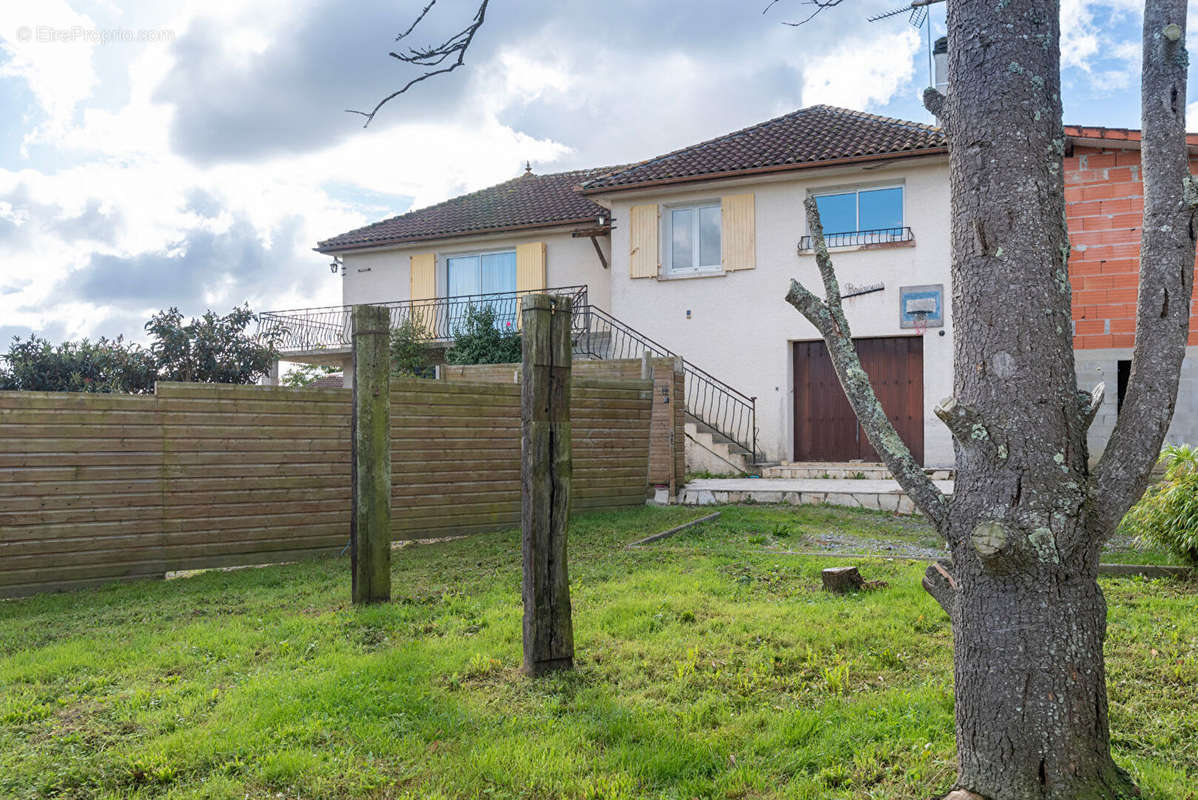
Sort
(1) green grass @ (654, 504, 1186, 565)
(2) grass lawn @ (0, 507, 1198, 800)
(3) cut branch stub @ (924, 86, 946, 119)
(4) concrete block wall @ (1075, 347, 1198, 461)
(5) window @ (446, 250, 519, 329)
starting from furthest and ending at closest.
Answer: (5) window @ (446, 250, 519, 329) → (4) concrete block wall @ (1075, 347, 1198, 461) → (1) green grass @ (654, 504, 1186, 565) → (2) grass lawn @ (0, 507, 1198, 800) → (3) cut branch stub @ (924, 86, 946, 119)

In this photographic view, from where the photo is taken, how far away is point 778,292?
53.7 ft

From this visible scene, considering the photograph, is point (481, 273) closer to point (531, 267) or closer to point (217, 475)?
point (531, 267)

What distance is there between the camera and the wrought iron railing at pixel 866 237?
50.8 ft

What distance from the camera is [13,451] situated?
6.99m

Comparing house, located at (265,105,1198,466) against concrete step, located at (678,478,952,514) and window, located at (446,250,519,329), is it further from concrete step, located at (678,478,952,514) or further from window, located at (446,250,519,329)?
concrete step, located at (678,478,952,514)

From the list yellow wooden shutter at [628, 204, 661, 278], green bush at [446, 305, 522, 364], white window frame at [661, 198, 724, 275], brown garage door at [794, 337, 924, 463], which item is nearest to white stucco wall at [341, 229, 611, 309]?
yellow wooden shutter at [628, 204, 661, 278]

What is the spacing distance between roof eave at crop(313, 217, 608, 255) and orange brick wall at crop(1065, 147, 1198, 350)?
31.3 ft

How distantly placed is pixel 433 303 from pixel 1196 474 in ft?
55.2

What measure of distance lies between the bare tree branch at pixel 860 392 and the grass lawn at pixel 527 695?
105cm

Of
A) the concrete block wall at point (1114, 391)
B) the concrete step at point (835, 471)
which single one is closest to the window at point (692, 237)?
the concrete step at point (835, 471)

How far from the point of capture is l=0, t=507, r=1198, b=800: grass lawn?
3227 millimetres

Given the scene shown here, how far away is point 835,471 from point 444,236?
11.0 m

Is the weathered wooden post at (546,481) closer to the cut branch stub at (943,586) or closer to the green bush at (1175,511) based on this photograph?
the cut branch stub at (943,586)

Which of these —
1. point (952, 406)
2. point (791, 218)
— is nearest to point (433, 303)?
point (791, 218)
